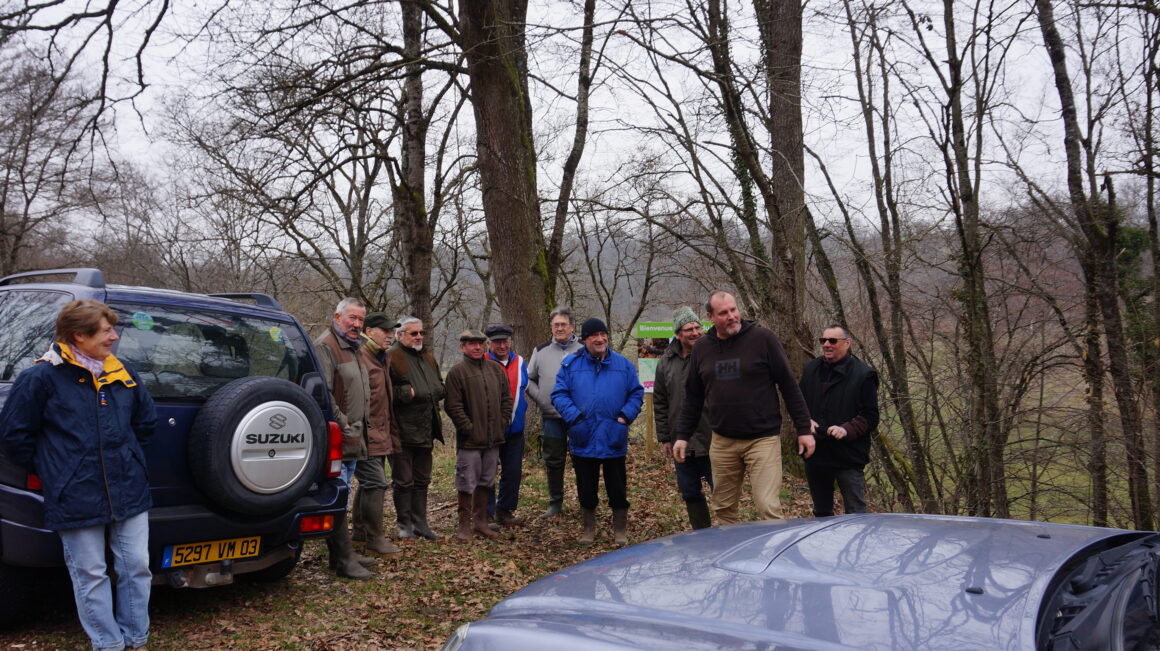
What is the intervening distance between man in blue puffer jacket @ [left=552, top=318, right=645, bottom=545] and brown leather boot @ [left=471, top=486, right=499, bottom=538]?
898 mm

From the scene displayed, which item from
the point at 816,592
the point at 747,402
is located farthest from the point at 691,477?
the point at 816,592

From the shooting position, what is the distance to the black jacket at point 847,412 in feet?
20.8

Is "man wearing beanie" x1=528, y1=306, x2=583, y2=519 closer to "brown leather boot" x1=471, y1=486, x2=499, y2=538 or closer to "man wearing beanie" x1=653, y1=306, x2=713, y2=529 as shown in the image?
"brown leather boot" x1=471, y1=486, x2=499, y2=538

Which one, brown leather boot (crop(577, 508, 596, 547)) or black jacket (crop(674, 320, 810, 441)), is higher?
black jacket (crop(674, 320, 810, 441))

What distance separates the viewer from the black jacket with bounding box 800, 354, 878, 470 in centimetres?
633

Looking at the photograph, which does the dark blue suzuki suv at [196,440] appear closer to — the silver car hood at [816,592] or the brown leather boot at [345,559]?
the brown leather boot at [345,559]

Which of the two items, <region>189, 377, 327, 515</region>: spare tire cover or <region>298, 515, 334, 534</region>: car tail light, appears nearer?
<region>189, 377, 327, 515</region>: spare tire cover

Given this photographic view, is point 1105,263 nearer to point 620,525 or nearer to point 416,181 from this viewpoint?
point 620,525

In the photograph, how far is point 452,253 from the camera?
28.4 metres

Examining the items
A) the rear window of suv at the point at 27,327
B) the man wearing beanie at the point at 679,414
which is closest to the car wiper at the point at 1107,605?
the man wearing beanie at the point at 679,414

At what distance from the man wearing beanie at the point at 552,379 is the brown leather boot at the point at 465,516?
1222mm

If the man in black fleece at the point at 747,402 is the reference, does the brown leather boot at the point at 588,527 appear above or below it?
below

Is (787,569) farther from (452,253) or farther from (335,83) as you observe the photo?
(452,253)

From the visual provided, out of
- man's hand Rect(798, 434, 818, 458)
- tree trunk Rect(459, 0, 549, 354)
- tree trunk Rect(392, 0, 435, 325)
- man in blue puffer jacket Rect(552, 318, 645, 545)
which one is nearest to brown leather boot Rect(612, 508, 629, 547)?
man in blue puffer jacket Rect(552, 318, 645, 545)
